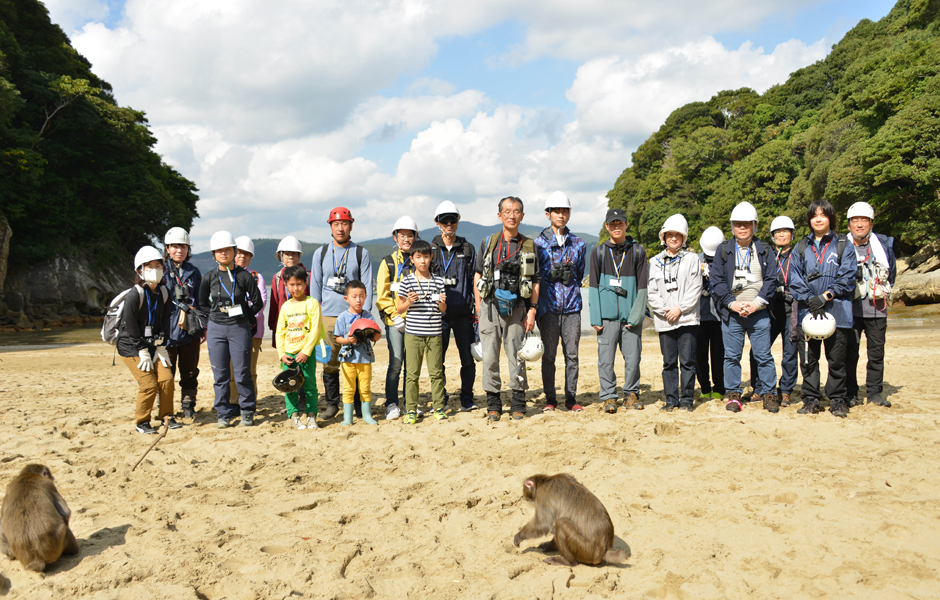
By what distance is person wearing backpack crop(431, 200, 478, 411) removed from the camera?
614 centimetres

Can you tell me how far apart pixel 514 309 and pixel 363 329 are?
5.42ft

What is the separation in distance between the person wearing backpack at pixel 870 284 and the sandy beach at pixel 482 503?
2.04ft

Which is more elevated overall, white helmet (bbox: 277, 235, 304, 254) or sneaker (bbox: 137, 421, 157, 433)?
white helmet (bbox: 277, 235, 304, 254)

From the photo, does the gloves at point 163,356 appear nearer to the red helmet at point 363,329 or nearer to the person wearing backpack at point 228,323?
the person wearing backpack at point 228,323

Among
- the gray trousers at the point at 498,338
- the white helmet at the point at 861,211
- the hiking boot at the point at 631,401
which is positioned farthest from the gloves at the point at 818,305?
the gray trousers at the point at 498,338

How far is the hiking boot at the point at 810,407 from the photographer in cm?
577

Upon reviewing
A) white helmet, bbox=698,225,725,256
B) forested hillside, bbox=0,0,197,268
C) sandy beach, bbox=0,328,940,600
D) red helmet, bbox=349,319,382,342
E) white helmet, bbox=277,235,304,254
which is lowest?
sandy beach, bbox=0,328,940,600

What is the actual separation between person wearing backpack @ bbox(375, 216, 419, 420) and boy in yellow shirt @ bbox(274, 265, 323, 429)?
0.74m

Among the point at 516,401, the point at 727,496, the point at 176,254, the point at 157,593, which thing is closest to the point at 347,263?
the point at 176,254

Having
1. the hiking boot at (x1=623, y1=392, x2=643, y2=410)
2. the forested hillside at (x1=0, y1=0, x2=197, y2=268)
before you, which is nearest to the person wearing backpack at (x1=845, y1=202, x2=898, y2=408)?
the hiking boot at (x1=623, y1=392, x2=643, y2=410)

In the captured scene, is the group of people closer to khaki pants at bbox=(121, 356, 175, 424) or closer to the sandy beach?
khaki pants at bbox=(121, 356, 175, 424)

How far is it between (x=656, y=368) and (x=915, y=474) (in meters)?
5.59

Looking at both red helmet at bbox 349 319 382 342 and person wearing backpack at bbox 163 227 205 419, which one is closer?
red helmet at bbox 349 319 382 342

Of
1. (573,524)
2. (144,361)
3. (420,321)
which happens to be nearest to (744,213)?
(420,321)
